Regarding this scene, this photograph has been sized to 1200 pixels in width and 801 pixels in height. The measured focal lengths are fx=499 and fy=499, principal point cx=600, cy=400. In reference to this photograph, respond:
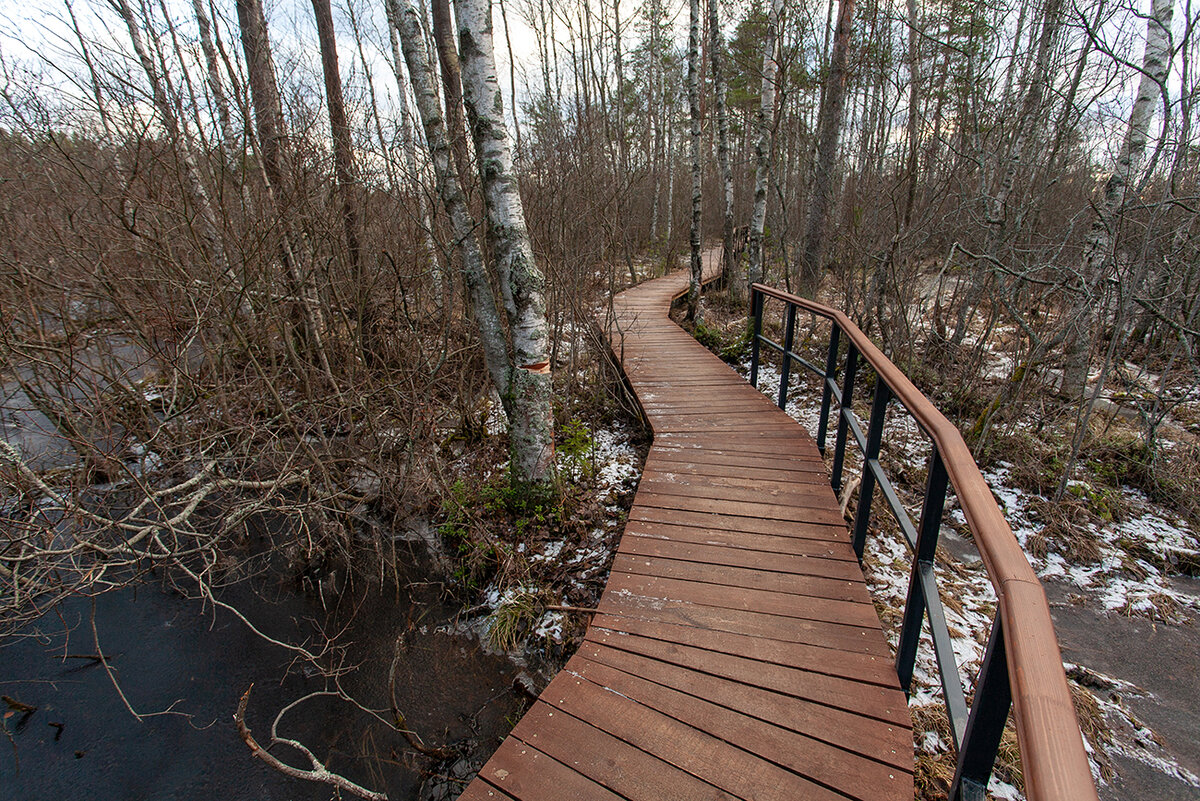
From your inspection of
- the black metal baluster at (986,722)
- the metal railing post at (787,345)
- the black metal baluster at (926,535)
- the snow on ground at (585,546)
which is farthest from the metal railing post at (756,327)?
the black metal baluster at (986,722)

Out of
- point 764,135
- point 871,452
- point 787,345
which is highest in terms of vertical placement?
point 764,135

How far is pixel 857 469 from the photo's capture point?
505 cm

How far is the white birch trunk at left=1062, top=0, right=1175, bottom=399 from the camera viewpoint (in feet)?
15.2

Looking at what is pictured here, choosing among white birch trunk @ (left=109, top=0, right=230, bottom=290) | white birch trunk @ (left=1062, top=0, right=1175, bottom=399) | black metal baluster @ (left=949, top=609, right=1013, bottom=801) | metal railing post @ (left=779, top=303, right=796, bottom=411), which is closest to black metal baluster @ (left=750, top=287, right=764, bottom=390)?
metal railing post @ (left=779, top=303, right=796, bottom=411)

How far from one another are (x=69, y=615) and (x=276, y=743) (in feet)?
9.01

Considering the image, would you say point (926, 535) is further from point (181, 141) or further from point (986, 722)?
point (181, 141)

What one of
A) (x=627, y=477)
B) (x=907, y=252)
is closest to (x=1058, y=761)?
(x=627, y=477)

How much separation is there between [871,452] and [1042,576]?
107 inches

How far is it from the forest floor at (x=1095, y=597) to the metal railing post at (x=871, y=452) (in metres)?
0.91

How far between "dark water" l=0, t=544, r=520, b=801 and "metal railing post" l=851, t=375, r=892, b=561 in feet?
8.04

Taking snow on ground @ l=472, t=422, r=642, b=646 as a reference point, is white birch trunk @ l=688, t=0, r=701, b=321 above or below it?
above

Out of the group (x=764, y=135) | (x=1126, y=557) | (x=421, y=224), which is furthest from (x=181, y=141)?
(x=1126, y=557)

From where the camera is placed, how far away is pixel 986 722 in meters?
1.14

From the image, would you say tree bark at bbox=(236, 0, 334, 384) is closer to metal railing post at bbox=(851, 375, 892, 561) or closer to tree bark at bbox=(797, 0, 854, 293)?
metal railing post at bbox=(851, 375, 892, 561)
